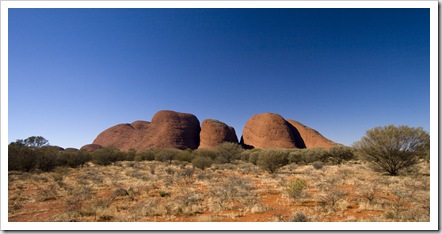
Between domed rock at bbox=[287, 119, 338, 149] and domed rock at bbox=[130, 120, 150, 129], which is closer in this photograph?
domed rock at bbox=[287, 119, 338, 149]

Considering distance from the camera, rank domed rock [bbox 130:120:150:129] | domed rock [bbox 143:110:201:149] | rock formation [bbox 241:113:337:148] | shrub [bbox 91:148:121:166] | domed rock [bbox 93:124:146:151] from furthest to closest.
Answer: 1. domed rock [bbox 130:120:150:129]
2. domed rock [bbox 93:124:146:151]
3. rock formation [bbox 241:113:337:148]
4. domed rock [bbox 143:110:201:149]
5. shrub [bbox 91:148:121:166]

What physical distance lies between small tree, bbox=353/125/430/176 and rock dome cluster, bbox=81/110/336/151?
36.2 metres

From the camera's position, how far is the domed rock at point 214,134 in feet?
167

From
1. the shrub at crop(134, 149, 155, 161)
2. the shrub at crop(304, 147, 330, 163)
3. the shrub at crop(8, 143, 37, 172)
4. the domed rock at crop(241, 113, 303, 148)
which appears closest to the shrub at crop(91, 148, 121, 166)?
the shrub at crop(134, 149, 155, 161)

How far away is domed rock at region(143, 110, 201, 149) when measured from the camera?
50.5 m

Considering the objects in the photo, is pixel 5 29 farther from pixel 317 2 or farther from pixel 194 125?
pixel 194 125

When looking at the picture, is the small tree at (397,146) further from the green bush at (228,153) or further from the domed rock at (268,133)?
the domed rock at (268,133)

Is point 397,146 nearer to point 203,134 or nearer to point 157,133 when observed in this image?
point 203,134

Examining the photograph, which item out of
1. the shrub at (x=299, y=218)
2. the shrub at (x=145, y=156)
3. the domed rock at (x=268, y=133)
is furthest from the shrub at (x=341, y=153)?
the shrub at (x=299, y=218)

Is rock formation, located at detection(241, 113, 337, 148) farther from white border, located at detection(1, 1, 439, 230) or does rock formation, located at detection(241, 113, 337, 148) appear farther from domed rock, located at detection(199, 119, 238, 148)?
white border, located at detection(1, 1, 439, 230)

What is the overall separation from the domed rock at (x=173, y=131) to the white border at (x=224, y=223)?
1772 inches

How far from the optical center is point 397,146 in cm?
1297

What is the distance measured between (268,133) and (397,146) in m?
38.7

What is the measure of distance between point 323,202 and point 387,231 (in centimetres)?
247
